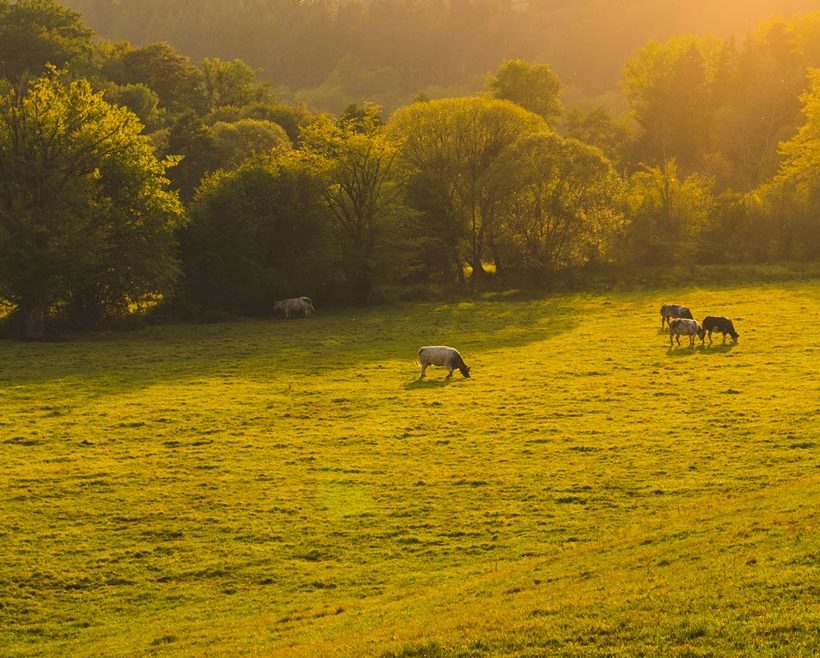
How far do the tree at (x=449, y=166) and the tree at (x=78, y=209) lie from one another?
820 inches

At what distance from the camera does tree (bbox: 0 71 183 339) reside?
49.1 m

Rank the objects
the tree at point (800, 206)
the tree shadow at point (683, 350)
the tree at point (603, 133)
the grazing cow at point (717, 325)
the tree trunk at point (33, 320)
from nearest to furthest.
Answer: the tree shadow at point (683, 350)
the grazing cow at point (717, 325)
the tree trunk at point (33, 320)
the tree at point (800, 206)
the tree at point (603, 133)

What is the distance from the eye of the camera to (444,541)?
2008 cm

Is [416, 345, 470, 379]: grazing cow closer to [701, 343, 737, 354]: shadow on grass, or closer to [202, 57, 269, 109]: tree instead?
[701, 343, 737, 354]: shadow on grass

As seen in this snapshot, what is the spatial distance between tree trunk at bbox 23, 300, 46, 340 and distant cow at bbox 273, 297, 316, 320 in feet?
48.5

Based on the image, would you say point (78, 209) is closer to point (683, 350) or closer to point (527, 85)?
point (683, 350)

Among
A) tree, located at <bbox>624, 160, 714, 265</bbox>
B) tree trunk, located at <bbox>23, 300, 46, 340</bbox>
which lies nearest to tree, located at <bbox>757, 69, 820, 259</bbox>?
tree, located at <bbox>624, 160, 714, 265</bbox>

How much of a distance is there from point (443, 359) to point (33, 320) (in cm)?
2488

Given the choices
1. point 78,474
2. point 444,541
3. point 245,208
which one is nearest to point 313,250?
point 245,208

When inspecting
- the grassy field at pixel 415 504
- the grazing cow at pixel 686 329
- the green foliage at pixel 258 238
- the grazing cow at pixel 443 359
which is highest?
the green foliage at pixel 258 238

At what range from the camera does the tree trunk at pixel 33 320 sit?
50688 mm

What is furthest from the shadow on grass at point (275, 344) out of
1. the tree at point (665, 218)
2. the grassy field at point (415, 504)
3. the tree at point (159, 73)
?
the tree at point (159, 73)

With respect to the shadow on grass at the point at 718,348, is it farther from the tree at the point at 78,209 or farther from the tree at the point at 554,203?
the tree at the point at 78,209

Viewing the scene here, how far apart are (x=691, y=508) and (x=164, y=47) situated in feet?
361
